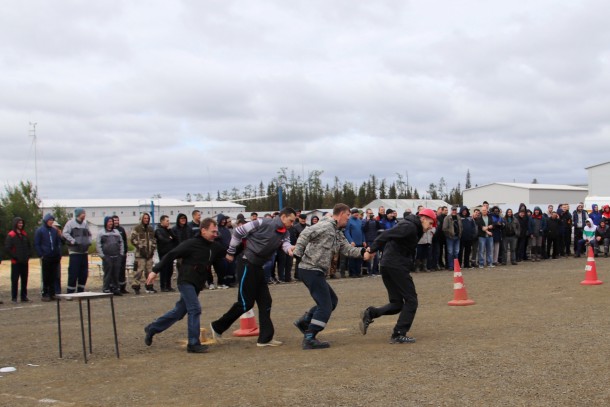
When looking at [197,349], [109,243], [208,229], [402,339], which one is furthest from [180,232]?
[402,339]

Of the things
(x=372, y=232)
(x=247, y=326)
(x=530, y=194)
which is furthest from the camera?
(x=530, y=194)

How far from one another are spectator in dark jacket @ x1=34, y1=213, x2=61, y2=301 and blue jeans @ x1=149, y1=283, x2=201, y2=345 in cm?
808

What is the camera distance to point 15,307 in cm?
1520

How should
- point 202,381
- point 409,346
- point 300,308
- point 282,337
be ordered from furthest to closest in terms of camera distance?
point 300,308 → point 282,337 → point 409,346 → point 202,381

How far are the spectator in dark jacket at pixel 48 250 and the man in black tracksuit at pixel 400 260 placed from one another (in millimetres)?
9768

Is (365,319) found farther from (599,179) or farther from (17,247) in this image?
(599,179)

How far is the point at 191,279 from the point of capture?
9.31 metres

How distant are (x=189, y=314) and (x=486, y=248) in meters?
16.3

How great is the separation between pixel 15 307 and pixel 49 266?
4.80 feet

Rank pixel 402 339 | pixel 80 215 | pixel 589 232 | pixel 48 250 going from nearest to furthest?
pixel 402 339 < pixel 48 250 < pixel 80 215 < pixel 589 232

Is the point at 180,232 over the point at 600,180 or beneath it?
beneath

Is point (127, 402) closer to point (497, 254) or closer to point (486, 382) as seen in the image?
point (486, 382)

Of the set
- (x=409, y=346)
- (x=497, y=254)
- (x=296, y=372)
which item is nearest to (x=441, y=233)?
(x=497, y=254)

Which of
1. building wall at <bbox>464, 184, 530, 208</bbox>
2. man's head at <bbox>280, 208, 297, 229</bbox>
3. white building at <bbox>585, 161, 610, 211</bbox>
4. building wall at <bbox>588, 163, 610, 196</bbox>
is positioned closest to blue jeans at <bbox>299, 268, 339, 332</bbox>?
man's head at <bbox>280, 208, 297, 229</bbox>
